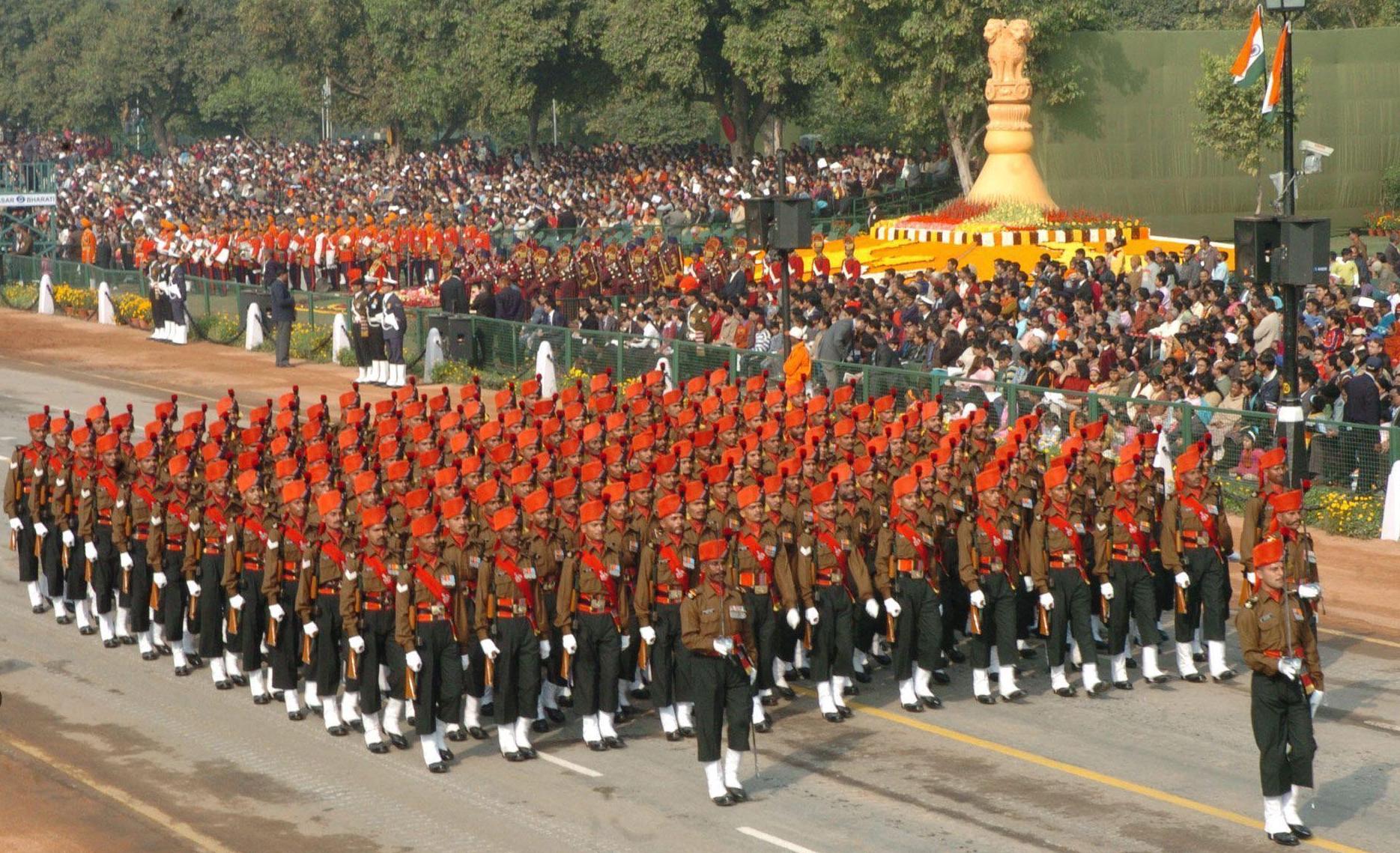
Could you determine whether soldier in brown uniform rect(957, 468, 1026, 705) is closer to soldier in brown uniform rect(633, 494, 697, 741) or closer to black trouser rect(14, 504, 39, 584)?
soldier in brown uniform rect(633, 494, 697, 741)

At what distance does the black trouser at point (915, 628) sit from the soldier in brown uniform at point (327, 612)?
4.17 m

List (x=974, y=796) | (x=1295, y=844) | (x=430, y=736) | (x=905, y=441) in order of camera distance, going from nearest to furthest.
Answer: (x=1295, y=844)
(x=974, y=796)
(x=430, y=736)
(x=905, y=441)

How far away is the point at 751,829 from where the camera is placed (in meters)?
12.6

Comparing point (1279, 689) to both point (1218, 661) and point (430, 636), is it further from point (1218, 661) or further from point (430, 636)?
point (430, 636)

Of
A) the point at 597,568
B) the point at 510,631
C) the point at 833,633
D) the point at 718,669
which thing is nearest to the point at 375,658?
the point at 510,631

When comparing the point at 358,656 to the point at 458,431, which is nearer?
the point at 358,656

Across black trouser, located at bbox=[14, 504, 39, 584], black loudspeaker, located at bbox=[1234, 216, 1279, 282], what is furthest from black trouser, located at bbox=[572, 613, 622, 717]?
black loudspeaker, located at bbox=[1234, 216, 1279, 282]

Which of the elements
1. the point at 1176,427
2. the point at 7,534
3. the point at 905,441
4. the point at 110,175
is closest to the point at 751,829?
the point at 905,441

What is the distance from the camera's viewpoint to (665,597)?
14852 mm

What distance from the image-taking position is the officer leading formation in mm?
14227

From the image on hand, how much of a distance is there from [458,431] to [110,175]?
56497 millimetres

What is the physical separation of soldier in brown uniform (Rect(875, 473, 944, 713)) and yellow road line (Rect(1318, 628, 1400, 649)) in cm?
437

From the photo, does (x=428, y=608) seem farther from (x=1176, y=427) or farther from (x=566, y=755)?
(x=1176, y=427)

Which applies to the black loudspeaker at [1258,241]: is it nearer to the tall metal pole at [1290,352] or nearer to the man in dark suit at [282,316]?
the tall metal pole at [1290,352]
